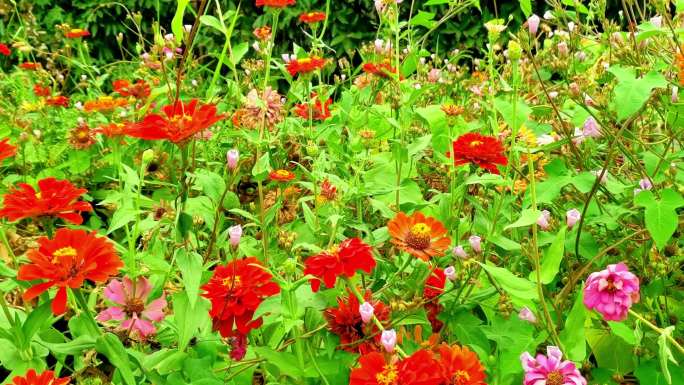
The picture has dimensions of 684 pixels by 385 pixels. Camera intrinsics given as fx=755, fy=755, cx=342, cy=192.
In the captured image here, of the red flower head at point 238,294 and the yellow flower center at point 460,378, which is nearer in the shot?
the yellow flower center at point 460,378

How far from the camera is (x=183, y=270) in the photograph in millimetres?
1131

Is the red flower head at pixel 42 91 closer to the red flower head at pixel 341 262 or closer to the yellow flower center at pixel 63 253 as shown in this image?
the yellow flower center at pixel 63 253

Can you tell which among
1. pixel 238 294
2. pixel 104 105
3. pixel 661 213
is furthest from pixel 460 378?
pixel 104 105

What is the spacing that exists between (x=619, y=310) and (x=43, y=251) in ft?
2.65

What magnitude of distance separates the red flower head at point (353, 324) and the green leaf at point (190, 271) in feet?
0.69

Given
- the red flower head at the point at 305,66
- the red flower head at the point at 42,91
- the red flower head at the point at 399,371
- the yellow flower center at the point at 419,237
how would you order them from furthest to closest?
1. the red flower head at the point at 42,91
2. the red flower head at the point at 305,66
3. the yellow flower center at the point at 419,237
4. the red flower head at the point at 399,371

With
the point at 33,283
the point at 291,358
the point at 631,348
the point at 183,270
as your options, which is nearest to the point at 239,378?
the point at 291,358

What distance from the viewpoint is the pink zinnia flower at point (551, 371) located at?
1006mm

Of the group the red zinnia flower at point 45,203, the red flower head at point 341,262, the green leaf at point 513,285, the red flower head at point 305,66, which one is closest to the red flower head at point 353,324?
the red flower head at point 341,262

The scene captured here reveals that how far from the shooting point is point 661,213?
1251 mm

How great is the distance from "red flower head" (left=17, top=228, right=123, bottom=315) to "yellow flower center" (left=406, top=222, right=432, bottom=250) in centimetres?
45

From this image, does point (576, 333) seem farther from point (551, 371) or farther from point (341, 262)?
point (341, 262)

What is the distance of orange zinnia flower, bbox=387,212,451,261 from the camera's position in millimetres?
1202

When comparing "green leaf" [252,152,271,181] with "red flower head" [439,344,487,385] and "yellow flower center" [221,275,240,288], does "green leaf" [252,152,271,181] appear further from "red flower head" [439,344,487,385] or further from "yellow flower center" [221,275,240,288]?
"red flower head" [439,344,487,385]
